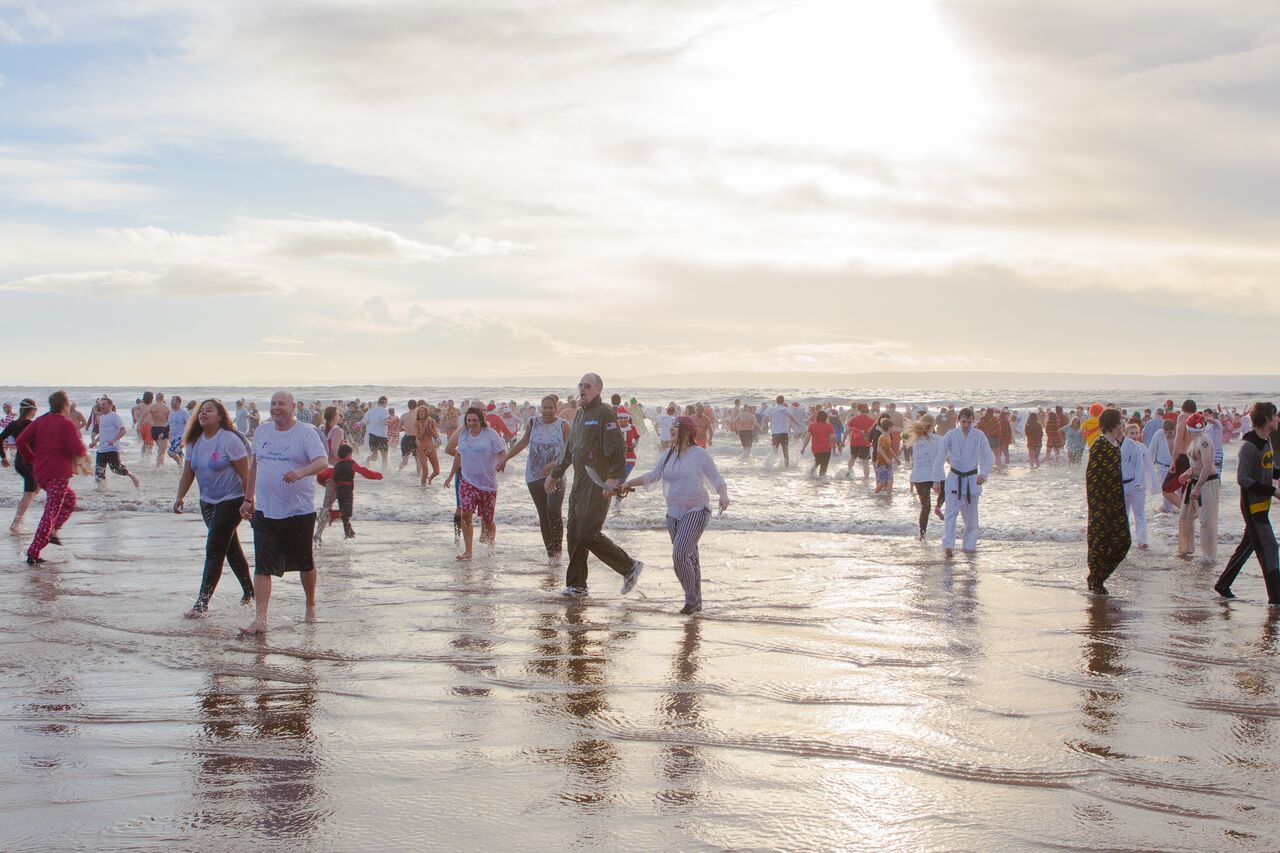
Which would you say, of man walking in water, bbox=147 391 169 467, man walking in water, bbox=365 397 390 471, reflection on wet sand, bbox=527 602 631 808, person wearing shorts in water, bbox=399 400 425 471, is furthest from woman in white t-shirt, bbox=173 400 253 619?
man walking in water, bbox=147 391 169 467

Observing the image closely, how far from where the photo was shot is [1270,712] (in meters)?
5.76

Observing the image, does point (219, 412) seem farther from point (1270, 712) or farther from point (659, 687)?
point (1270, 712)

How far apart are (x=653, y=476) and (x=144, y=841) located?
17.3 feet

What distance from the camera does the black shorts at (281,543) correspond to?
24.8 feet

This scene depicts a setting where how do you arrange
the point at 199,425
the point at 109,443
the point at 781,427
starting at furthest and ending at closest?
the point at 781,427 → the point at 109,443 → the point at 199,425

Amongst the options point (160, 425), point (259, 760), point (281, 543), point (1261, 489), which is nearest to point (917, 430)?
point (1261, 489)

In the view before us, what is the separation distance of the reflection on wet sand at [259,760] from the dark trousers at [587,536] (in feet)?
10.2

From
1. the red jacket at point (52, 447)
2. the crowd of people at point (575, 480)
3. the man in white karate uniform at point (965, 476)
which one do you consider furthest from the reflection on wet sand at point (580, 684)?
the red jacket at point (52, 447)

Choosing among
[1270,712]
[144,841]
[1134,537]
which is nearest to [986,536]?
[1134,537]

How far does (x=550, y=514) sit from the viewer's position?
11.1 m

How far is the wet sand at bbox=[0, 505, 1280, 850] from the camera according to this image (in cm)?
410

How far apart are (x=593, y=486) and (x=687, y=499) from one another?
3.15ft

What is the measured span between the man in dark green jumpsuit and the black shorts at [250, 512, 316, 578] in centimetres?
223

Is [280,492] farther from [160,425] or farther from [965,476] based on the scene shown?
[160,425]
